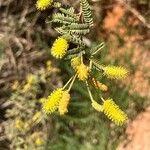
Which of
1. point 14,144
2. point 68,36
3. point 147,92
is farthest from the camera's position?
point 147,92

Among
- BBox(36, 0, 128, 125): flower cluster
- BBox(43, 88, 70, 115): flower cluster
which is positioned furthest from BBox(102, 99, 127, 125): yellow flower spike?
BBox(43, 88, 70, 115): flower cluster

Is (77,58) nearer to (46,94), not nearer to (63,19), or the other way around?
(63,19)

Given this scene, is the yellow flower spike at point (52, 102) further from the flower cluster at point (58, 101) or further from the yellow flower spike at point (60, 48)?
the yellow flower spike at point (60, 48)

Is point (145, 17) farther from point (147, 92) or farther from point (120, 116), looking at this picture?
point (120, 116)

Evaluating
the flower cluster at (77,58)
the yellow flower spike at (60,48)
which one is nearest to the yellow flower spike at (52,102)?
the flower cluster at (77,58)

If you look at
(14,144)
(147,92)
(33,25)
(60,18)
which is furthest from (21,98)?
(60,18)

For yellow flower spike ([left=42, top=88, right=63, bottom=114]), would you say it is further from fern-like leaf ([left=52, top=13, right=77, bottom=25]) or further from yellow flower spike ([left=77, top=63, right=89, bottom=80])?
fern-like leaf ([left=52, top=13, right=77, bottom=25])
